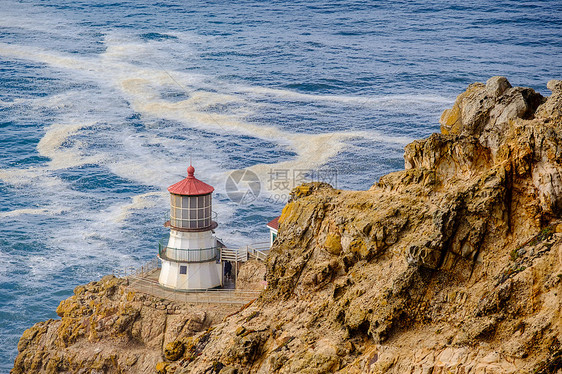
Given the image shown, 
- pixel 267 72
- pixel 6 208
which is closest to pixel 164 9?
pixel 267 72

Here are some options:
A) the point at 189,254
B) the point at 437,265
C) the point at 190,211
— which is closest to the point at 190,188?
the point at 190,211

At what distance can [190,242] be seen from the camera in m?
34.0

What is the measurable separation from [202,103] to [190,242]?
179 ft

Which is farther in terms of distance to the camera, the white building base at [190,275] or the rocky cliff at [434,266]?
the white building base at [190,275]

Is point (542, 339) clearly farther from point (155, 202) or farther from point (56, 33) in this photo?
point (56, 33)

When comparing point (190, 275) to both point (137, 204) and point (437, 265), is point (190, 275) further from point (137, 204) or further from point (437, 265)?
point (137, 204)

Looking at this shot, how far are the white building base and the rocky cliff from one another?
12.7 meters

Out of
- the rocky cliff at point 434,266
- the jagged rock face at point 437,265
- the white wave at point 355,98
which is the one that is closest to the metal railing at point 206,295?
the rocky cliff at point 434,266

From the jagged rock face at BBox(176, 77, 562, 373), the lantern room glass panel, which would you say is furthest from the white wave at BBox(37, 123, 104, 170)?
the jagged rock face at BBox(176, 77, 562, 373)

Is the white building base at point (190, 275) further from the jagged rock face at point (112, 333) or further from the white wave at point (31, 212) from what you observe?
the white wave at point (31, 212)

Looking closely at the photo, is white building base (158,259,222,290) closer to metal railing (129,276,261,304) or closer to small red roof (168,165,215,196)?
metal railing (129,276,261,304)

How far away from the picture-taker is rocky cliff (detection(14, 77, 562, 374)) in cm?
1509

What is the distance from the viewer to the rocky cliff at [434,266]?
15.1m

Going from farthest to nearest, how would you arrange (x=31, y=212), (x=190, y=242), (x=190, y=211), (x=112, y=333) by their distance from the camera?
(x=31, y=212)
(x=190, y=242)
(x=112, y=333)
(x=190, y=211)
